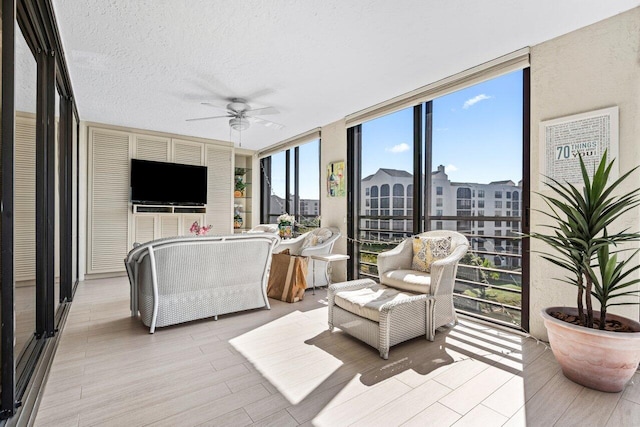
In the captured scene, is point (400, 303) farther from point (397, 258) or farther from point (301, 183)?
point (301, 183)

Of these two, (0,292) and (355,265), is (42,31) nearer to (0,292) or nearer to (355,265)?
(0,292)

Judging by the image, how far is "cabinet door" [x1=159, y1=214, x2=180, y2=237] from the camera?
585cm

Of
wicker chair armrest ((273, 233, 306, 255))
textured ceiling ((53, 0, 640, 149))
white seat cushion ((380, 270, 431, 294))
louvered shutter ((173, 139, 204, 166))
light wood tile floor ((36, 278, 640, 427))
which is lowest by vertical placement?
light wood tile floor ((36, 278, 640, 427))

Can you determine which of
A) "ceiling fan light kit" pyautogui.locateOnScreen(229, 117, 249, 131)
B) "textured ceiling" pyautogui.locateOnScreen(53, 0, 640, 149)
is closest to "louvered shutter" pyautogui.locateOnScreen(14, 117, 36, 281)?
"textured ceiling" pyautogui.locateOnScreen(53, 0, 640, 149)

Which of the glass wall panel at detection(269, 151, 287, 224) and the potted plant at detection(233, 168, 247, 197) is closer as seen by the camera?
the glass wall panel at detection(269, 151, 287, 224)

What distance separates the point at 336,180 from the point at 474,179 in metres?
2.11

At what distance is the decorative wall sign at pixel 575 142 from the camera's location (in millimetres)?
2400

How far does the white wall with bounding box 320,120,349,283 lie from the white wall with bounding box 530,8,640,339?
101 inches

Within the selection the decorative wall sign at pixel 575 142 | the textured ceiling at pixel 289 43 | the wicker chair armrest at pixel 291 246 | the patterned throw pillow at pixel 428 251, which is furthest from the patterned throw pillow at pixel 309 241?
the decorative wall sign at pixel 575 142

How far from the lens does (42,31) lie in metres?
2.26

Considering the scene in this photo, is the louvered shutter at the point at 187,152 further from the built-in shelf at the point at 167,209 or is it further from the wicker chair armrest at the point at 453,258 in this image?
the wicker chair armrest at the point at 453,258

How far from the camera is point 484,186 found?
11.1 ft

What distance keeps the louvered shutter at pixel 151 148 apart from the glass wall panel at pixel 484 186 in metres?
4.70

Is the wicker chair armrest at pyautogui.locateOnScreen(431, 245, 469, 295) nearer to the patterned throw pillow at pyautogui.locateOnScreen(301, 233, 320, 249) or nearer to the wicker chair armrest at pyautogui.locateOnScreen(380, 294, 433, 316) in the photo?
the wicker chair armrest at pyautogui.locateOnScreen(380, 294, 433, 316)
